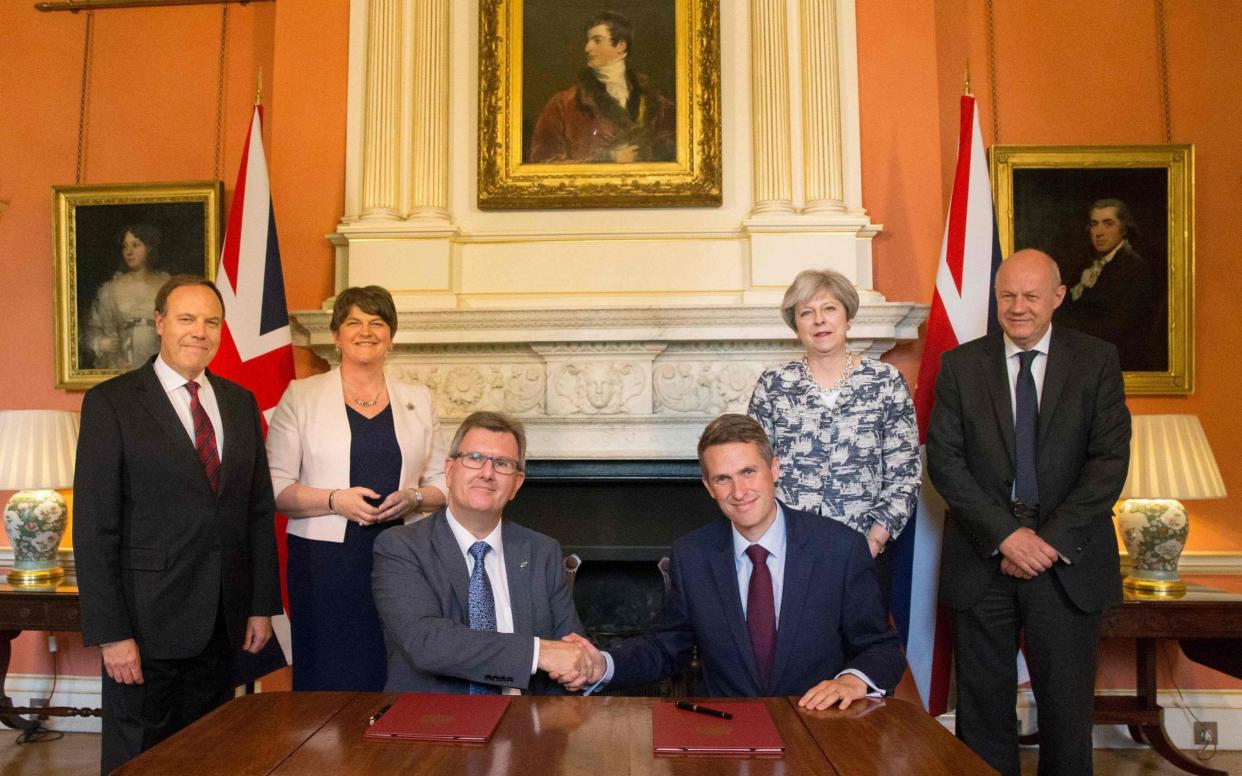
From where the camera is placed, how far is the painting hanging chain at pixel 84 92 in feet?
15.4

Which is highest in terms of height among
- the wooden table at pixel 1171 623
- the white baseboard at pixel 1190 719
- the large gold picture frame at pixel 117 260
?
the large gold picture frame at pixel 117 260

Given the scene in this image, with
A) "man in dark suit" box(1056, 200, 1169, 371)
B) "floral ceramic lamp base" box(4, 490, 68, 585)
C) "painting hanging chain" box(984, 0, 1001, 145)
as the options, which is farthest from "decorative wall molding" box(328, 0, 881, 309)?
"floral ceramic lamp base" box(4, 490, 68, 585)

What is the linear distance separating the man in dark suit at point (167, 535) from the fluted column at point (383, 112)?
1763 millimetres

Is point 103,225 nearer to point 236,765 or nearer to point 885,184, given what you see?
point 885,184

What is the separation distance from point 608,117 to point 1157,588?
2.85 meters

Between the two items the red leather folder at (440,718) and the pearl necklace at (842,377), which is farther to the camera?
the pearl necklace at (842,377)

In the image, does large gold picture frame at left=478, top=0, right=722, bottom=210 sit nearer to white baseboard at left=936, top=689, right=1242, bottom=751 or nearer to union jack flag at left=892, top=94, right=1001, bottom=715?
union jack flag at left=892, top=94, right=1001, bottom=715

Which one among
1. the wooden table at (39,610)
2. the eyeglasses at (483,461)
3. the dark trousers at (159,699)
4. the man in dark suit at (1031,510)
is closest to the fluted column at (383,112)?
the wooden table at (39,610)

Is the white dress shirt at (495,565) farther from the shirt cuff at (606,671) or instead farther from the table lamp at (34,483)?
the table lamp at (34,483)

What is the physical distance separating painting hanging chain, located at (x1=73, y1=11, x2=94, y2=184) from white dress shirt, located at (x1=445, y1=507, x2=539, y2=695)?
11.5 ft

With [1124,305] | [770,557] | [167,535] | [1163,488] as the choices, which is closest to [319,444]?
[167,535]

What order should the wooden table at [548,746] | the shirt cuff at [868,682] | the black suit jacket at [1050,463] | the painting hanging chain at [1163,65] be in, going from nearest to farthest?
the wooden table at [548,746] < the shirt cuff at [868,682] < the black suit jacket at [1050,463] < the painting hanging chain at [1163,65]

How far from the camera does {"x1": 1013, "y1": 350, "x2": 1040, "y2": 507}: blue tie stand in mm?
2893

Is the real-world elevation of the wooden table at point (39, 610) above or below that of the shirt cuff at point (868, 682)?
below
